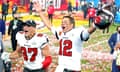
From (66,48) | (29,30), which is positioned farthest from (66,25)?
(29,30)

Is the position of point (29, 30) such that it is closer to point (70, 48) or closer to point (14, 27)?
point (70, 48)

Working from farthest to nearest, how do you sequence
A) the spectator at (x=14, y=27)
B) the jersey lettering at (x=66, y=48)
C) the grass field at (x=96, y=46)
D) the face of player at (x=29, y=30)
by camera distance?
the spectator at (x=14, y=27) < the grass field at (x=96, y=46) < the jersey lettering at (x=66, y=48) < the face of player at (x=29, y=30)

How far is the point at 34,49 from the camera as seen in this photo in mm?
6383

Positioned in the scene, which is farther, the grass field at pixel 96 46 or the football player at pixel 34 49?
the grass field at pixel 96 46

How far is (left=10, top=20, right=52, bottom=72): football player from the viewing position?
6.33 meters

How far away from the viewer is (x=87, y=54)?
1108 centimetres

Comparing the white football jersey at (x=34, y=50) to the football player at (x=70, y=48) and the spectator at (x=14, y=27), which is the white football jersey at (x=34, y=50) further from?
the spectator at (x=14, y=27)

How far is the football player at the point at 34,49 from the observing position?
6.33 metres

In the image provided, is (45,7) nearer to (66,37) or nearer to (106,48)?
(106,48)

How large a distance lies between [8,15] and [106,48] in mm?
3026

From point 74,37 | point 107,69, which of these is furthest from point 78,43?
point 107,69

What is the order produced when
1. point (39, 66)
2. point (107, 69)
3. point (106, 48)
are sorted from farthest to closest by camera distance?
point (106, 48), point (107, 69), point (39, 66)

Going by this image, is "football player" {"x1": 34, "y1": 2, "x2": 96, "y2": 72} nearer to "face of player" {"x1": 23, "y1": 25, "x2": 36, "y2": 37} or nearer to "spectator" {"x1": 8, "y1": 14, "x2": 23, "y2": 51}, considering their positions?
"face of player" {"x1": 23, "y1": 25, "x2": 36, "y2": 37}

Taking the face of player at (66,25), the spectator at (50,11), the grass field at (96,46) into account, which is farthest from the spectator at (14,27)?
the face of player at (66,25)
